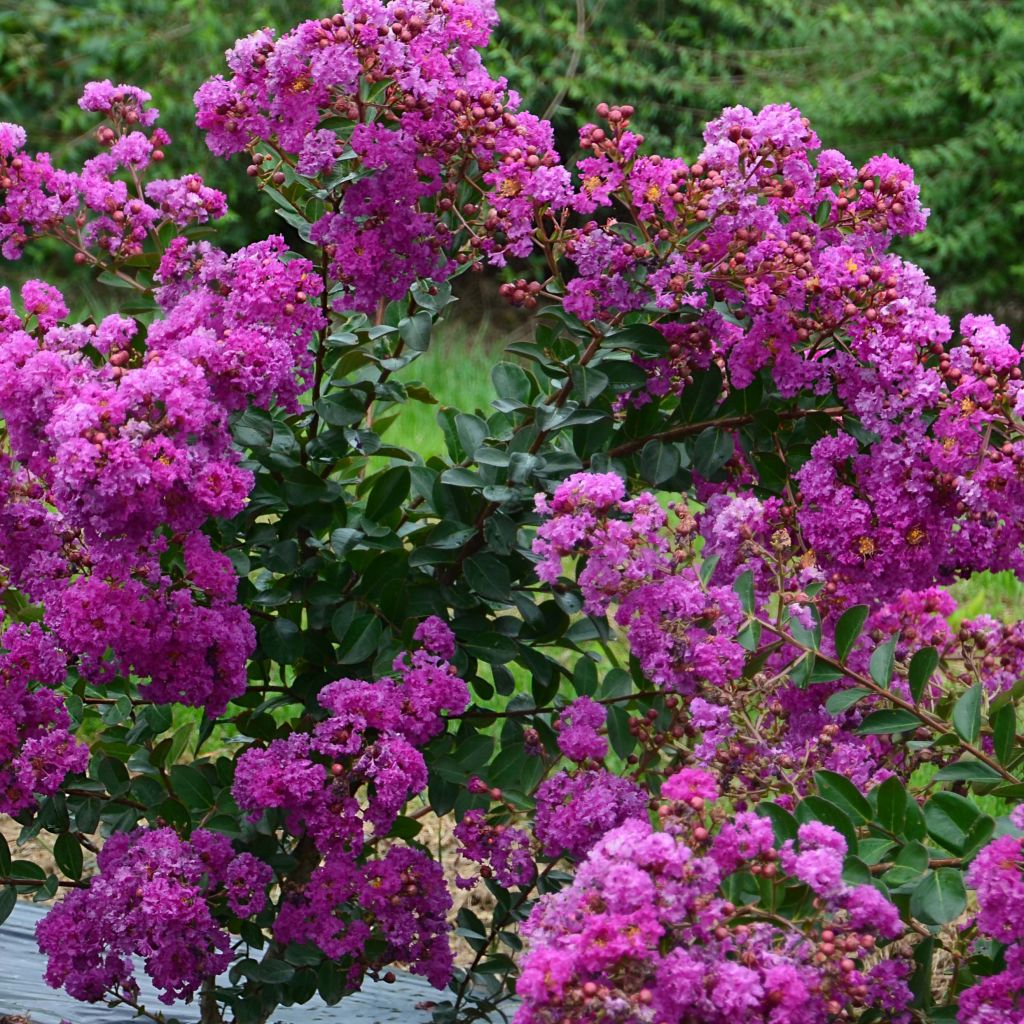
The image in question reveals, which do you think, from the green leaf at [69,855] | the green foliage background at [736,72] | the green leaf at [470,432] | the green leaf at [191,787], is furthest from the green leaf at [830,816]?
the green foliage background at [736,72]

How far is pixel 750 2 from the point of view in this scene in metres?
7.87

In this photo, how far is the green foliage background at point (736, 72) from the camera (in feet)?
22.4

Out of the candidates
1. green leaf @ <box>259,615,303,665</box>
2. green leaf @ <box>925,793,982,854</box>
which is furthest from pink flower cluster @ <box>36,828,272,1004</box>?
green leaf @ <box>925,793,982,854</box>

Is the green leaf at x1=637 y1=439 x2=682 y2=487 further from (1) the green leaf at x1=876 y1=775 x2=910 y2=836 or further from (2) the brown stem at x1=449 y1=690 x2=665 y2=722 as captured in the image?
(1) the green leaf at x1=876 y1=775 x2=910 y2=836

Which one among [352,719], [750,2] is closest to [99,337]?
[352,719]

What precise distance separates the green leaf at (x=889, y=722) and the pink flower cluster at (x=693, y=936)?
14.7 inches

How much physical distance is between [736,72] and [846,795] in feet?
22.3

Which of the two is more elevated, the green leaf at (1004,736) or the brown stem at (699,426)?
the brown stem at (699,426)

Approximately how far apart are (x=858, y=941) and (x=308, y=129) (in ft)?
3.69

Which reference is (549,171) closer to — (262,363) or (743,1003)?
(262,363)

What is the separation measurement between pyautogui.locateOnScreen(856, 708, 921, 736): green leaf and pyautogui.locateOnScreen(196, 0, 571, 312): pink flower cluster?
702 mm

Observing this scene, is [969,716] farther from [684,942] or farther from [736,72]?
[736,72]

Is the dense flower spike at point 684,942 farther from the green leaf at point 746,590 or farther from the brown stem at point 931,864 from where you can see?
the green leaf at point 746,590

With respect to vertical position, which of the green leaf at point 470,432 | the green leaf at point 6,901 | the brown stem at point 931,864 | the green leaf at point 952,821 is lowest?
the green leaf at point 6,901
